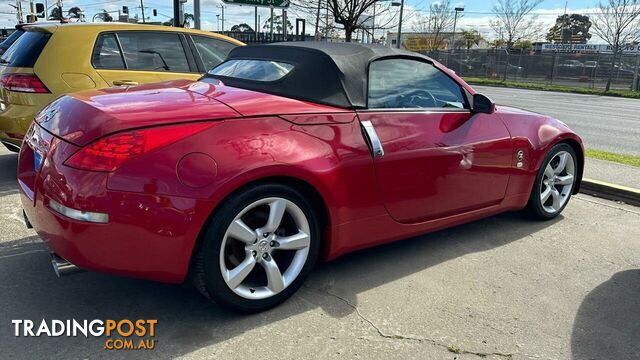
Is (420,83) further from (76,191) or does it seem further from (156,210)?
(76,191)

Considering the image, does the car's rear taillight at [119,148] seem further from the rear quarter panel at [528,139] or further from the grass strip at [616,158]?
the grass strip at [616,158]

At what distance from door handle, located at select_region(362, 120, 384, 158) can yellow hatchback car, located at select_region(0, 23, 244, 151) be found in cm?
327

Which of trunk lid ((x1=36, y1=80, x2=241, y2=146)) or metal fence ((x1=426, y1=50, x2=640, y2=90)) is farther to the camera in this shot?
metal fence ((x1=426, y1=50, x2=640, y2=90))

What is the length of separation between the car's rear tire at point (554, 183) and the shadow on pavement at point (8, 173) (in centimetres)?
473

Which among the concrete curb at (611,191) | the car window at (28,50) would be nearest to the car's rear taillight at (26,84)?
the car window at (28,50)

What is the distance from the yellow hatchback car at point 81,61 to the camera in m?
4.89

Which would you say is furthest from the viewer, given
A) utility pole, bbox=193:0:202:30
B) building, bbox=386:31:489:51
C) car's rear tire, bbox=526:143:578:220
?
building, bbox=386:31:489:51

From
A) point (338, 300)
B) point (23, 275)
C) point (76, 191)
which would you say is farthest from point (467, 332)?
point (23, 275)

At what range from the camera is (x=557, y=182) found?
4.55 metres

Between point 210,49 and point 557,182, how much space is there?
13.5 feet

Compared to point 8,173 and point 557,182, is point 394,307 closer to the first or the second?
point 557,182

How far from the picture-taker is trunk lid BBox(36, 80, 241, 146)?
2.50 metres

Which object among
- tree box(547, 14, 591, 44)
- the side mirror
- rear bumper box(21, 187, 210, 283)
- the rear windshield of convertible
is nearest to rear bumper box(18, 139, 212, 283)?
rear bumper box(21, 187, 210, 283)

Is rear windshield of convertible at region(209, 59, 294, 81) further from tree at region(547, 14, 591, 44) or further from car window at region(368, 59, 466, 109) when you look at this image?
tree at region(547, 14, 591, 44)
